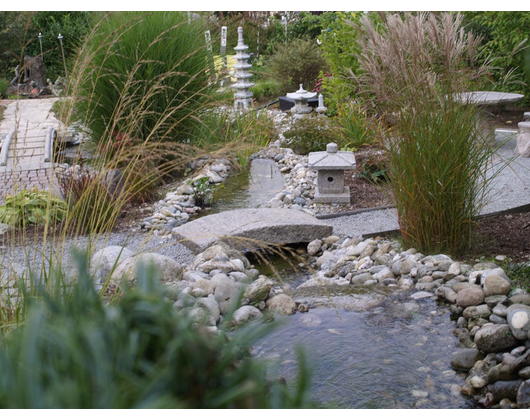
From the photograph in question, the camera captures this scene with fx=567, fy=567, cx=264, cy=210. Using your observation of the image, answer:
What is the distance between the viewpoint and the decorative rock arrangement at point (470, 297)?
2.51 meters

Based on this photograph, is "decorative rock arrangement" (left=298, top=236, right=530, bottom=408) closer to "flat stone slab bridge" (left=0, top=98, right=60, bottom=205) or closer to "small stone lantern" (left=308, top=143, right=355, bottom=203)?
"small stone lantern" (left=308, top=143, right=355, bottom=203)

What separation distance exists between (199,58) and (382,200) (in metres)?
2.67

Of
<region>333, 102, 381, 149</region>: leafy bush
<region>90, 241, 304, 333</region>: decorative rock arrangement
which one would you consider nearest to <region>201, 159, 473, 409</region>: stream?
<region>90, 241, 304, 333</region>: decorative rock arrangement

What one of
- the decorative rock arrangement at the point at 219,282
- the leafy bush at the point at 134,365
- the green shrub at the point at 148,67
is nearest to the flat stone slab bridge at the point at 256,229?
the decorative rock arrangement at the point at 219,282

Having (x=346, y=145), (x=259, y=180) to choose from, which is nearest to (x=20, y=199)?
(x=259, y=180)

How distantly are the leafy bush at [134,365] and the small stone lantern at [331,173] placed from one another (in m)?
4.64

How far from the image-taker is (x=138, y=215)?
548 cm

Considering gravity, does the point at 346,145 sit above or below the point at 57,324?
below

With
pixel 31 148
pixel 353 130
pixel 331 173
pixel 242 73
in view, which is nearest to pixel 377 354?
pixel 331 173

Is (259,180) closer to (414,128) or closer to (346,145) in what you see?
(346,145)

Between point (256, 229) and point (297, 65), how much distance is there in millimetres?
8149

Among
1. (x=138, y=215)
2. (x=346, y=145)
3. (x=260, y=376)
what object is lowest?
(x=138, y=215)

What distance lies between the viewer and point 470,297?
122 inches

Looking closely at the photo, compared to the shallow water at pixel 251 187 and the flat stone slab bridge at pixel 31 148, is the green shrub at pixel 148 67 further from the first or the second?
the shallow water at pixel 251 187
